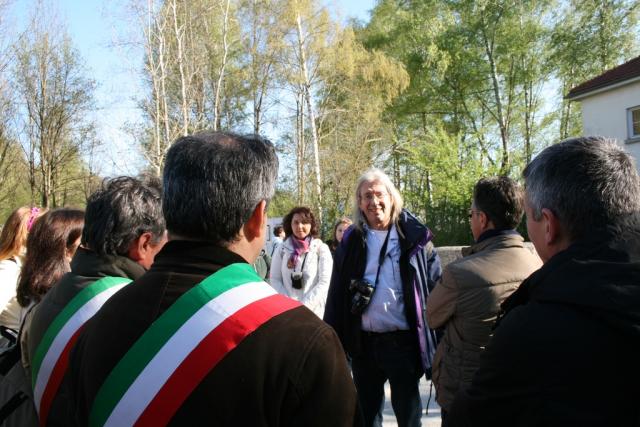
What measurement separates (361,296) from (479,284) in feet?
3.14

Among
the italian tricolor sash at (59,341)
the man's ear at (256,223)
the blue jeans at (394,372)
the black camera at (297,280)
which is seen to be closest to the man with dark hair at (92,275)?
the italian tricolor sash at (59,341)

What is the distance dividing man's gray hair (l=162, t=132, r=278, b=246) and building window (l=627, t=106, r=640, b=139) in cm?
2010

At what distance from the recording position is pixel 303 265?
535cm

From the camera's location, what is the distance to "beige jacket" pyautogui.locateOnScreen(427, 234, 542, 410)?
2545mm

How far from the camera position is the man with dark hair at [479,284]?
2549 mm

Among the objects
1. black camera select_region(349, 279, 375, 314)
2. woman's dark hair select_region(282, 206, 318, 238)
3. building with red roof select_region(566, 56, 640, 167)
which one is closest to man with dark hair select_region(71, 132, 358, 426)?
black camera select_region(349, 279, 375, 314)

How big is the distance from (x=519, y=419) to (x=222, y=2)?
26.4 meters

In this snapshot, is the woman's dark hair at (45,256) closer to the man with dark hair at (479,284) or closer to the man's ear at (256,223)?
the man's ear at (256,223)

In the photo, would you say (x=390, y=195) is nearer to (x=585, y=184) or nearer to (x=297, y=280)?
(x=297, y=280)

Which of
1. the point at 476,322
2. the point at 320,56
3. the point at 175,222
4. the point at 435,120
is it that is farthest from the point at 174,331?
the point at 435,120

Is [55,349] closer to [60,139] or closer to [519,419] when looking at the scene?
[519,419]

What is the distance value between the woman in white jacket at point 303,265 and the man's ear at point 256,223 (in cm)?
378

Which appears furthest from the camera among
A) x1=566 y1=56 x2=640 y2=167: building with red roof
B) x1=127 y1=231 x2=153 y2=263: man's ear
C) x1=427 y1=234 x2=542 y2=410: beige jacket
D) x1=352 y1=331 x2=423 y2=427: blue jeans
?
x1=566 y1=56 x2=640 y2=167: building with red roof

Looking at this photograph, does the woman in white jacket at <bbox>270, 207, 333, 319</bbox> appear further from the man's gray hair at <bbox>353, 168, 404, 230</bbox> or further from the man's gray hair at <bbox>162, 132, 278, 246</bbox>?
the man's gray hair at <bbox>162, 132, 278, 246</bbox>
